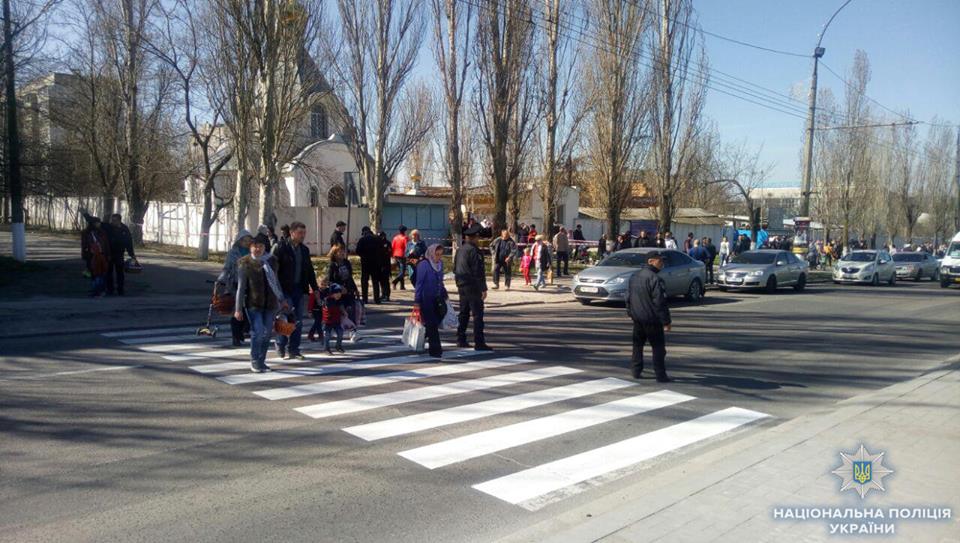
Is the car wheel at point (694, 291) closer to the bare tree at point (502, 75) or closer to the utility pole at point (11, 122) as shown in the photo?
the bare tree at point (502, 75)

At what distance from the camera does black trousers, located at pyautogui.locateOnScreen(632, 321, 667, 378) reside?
9.09 meters

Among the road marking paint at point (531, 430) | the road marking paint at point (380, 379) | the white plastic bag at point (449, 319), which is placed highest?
the white plastic bag at point (449, 319)

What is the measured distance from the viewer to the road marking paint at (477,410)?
6.88 m

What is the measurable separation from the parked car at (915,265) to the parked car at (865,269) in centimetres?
366

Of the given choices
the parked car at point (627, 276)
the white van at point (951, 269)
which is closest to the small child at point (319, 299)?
A: the parked car at point (627, 276)

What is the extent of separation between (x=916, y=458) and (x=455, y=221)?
23.0 m

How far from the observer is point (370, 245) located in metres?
16.2

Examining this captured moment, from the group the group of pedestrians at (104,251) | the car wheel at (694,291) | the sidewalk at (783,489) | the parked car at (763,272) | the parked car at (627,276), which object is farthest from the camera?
the parked car at (763,272)

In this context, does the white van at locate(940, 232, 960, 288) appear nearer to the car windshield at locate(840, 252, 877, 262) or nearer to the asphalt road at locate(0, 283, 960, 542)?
the car windshield at locate(840, 252, 877, 262)

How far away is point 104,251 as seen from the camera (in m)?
15.9

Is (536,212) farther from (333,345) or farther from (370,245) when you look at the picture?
(333,345)

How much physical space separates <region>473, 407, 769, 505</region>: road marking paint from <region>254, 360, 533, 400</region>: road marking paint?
131 inches

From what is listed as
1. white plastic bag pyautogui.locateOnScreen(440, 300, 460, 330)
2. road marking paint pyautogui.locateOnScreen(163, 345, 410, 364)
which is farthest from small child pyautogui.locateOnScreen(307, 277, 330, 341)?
white plastic bag pyautogui.locateOnScreen(440, 300, 460, 330)

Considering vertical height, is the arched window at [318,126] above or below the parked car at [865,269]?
above
